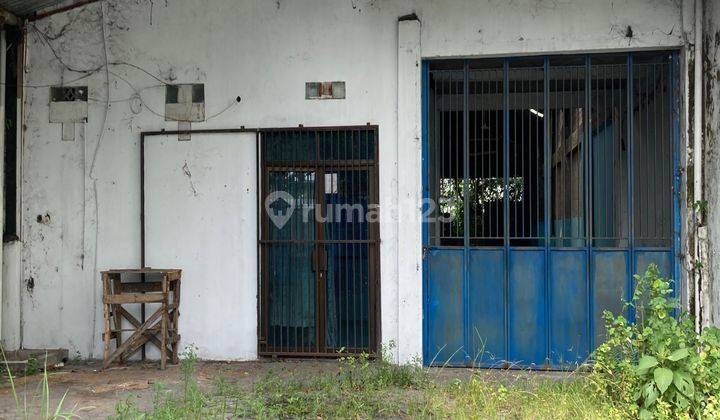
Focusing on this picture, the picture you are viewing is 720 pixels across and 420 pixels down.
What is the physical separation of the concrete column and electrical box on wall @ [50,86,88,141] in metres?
3.59

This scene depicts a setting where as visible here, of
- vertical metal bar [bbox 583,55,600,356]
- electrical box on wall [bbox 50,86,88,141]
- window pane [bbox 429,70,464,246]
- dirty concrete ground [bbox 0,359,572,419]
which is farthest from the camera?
electrical box on wall [bbox 50,86,88,141]

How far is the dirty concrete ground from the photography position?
529 centimetres

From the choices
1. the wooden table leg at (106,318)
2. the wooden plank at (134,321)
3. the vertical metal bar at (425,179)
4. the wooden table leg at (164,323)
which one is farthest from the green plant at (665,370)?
the wooden table leg at (106,318)

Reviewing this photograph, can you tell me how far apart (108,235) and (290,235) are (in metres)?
2.08

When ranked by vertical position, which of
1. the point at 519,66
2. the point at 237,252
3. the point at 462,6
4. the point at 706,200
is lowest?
the point at 237,252

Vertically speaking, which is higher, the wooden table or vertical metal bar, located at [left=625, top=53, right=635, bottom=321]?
vertical metal bar, located at [left=625, top=53, right=635, bottom=321]

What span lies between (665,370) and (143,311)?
5.19m

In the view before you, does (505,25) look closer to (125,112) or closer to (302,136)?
(302,136)

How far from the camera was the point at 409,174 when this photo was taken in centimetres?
667

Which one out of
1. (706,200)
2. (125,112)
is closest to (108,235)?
(125,112)

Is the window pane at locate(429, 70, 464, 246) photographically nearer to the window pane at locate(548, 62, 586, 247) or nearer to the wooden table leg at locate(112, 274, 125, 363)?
the window pane at locate(548, 62, 586, 247)

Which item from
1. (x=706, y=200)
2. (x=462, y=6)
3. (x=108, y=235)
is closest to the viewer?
(x=706, y=200)

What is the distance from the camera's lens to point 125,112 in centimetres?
718

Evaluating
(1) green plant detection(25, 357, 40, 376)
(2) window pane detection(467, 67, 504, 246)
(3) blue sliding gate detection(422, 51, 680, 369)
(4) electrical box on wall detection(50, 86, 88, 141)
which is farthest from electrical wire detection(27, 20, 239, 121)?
(1) green plant detection(25, 357, 40, 376)
